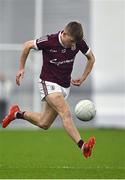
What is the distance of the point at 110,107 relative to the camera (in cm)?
2719

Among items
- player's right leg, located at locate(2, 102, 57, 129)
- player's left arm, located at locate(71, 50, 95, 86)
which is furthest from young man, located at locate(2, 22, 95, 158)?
player's left arm, located at locate(71, 50, 95, 86)

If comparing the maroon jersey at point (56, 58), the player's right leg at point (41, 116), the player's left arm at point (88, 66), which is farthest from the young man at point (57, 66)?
the player's left arm at point (88, 66)

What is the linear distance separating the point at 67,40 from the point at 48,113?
112cm

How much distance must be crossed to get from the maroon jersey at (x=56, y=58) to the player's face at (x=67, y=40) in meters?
0.06

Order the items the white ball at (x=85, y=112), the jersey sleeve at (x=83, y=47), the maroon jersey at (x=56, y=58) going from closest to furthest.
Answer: the maroon jersey at (x=56, y=58) → the jersey sleeve at (x=83, y=47) → the white ball at (x=85, y=112)

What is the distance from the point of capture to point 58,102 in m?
12.2

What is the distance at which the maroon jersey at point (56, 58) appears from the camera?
12336 mm

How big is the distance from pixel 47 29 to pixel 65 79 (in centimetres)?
1496

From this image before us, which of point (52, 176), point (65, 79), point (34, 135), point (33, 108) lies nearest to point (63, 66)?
point (65, 79)

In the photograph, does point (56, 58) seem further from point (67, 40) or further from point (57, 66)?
point (67, 40)

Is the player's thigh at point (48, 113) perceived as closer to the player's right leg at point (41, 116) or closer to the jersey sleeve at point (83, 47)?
the player's right leg at point (41, 116)

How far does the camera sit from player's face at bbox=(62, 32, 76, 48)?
12.2 metres

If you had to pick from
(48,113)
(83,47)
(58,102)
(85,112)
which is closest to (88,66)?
(83,47)

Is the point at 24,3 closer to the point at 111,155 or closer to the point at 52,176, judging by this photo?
the point at 111,155
